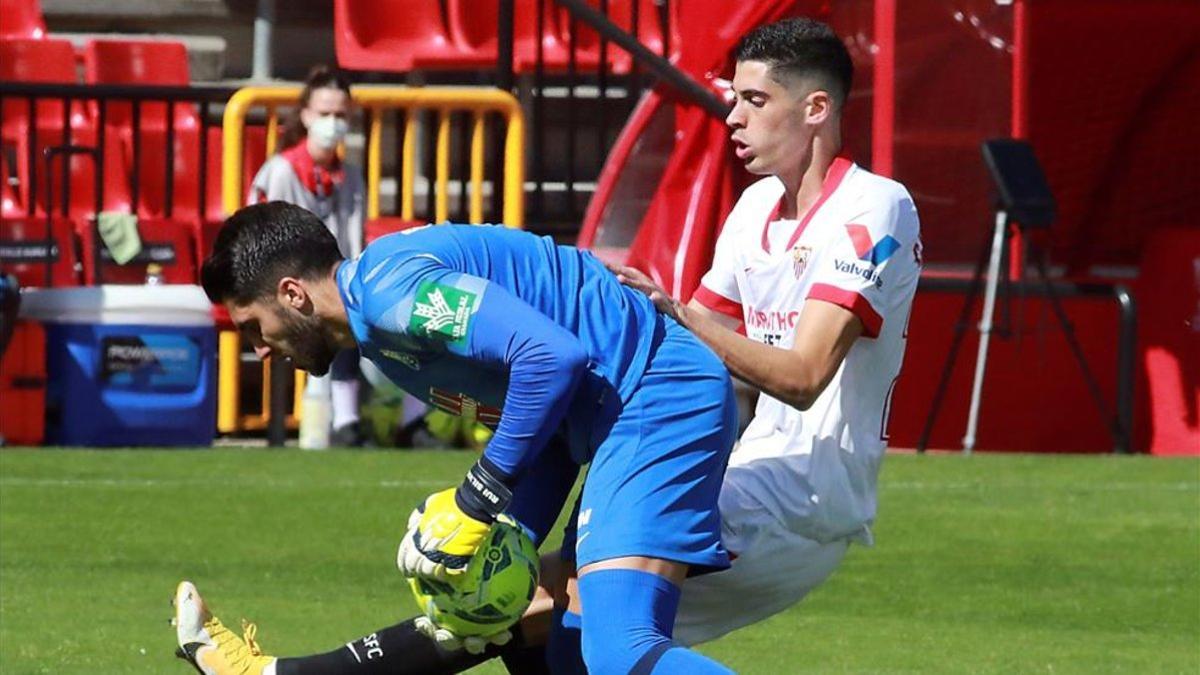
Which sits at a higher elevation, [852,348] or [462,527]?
[852,348]

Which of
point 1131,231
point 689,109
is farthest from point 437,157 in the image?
point 1131,231

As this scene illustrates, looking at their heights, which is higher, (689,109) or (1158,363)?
(689,109)

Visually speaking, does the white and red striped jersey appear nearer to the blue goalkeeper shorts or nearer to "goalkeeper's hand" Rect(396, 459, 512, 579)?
the blue goalkeeper shorts

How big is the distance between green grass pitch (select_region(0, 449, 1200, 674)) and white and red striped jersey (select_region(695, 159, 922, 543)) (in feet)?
6.13

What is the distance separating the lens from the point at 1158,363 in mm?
15117

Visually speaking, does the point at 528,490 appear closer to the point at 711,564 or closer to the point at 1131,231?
the point at 711,564

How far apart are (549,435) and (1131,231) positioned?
436 inches

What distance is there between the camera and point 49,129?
17578mm

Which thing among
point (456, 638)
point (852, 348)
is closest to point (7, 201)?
point (456, 638)

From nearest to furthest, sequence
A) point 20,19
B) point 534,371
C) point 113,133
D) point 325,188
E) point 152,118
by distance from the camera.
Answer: point 534,371
point 325,188
point 113,133
point 152,118
point 20,19

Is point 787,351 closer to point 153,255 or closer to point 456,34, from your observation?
point 153,255

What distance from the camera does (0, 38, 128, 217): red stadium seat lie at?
55.9 ft

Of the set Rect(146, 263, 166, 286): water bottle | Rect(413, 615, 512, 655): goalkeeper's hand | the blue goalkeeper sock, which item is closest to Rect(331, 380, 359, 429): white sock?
Rect(146, 263, 166, 286): water bottle

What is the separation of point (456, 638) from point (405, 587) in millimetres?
3578
